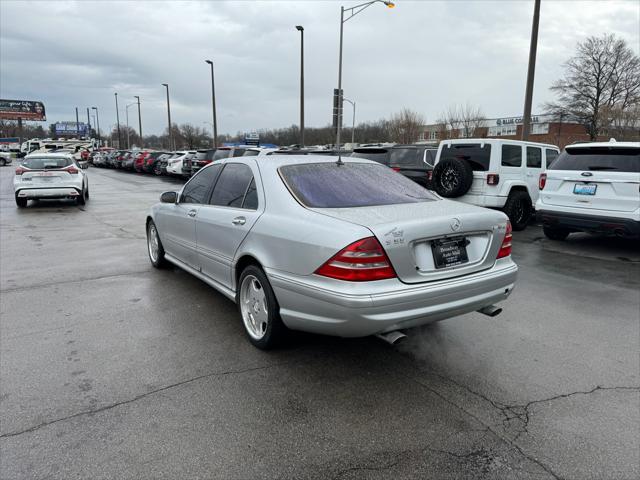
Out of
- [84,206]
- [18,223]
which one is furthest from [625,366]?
[84,206]

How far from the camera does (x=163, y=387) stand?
3.29 metres

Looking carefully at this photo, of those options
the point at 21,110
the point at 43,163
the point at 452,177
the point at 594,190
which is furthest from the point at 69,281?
the point at 21,110

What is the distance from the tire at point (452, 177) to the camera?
977cm

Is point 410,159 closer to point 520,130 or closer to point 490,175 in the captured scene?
point 490,175

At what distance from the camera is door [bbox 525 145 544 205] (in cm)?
1049

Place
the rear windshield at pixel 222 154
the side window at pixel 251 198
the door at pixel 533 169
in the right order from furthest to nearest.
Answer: the rear windshield at pixel 222 154, the door at pixel 533 169, the side window at pixel 251 198

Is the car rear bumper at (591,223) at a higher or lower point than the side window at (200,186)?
lower

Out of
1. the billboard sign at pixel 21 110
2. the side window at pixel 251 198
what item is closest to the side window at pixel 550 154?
the side window at pixel 251 198

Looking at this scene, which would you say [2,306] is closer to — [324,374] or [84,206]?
[324,374]

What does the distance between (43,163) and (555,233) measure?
13121 millimetres

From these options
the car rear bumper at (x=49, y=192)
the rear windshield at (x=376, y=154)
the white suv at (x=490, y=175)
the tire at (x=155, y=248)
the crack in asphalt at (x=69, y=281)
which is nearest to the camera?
the crack in asphalt at (x=69, y=281)

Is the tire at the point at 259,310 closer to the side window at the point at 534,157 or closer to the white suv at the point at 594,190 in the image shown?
the white suv at the point at 594,190

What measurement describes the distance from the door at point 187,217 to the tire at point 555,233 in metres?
6.69

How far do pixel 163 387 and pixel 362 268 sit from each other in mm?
1618
